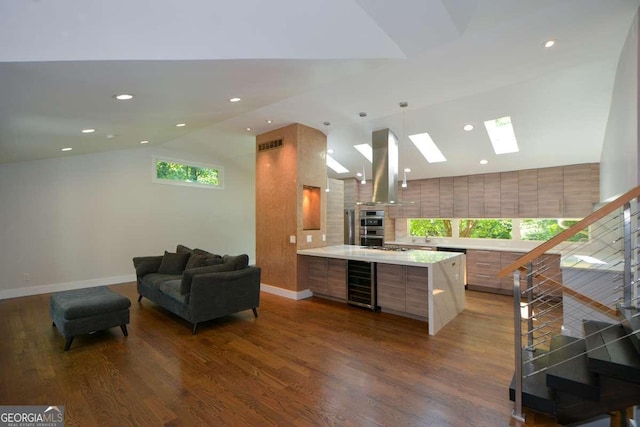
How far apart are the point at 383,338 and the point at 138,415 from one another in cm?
258

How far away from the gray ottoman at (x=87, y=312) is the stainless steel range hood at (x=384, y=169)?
3.86 m

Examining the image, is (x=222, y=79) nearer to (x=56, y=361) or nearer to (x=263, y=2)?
(x=263, y=2)

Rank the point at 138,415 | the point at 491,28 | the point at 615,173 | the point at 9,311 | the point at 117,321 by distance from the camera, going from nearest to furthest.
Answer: the point at 138,415 → the point at 491,28 → the point at 615,173 → the point at 117,321 → the point at 9,311

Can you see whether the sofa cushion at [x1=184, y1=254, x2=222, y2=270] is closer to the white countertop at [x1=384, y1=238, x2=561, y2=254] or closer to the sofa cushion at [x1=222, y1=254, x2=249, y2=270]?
the sofa cushion at [x1=222, y1=254, x2=249, y2=270]

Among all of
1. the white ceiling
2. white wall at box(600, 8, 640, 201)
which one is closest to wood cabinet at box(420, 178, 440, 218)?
the white ceiling

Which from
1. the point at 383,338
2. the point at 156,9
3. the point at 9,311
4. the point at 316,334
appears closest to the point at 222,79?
the point at 156,9

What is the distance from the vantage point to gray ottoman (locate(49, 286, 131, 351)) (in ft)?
11.0

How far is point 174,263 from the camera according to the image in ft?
17.4

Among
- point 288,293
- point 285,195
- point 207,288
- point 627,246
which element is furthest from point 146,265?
point 627,246

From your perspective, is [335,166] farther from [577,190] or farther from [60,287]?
[60,287]

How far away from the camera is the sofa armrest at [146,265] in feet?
17.3

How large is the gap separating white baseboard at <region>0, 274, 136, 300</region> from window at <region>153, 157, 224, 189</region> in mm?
2376

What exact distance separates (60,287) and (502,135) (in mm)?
8876

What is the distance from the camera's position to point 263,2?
2100 millimetres
